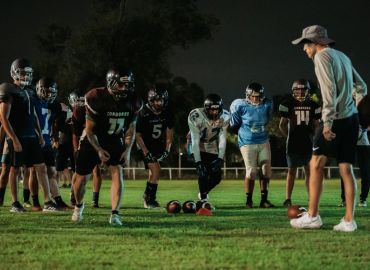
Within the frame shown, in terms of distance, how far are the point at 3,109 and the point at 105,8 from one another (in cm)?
3755

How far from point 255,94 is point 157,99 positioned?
2.01 meters

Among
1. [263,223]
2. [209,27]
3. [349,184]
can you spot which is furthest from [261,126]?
[209,27]

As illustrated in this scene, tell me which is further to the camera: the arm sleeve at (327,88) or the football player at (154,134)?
the football player at (154,134)

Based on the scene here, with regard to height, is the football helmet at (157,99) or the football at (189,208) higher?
the football helmet at (157,99)

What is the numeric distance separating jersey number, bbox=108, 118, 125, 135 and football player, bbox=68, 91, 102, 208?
1328mm

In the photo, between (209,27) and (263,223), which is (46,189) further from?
(209,27)

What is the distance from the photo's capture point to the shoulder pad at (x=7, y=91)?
10758mm

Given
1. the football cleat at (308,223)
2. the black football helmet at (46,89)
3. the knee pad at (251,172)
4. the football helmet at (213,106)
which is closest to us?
the football cleat at (308,223)

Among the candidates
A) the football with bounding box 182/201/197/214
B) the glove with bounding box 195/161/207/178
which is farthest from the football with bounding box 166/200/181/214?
the glove with bounding box 195/161/207/178

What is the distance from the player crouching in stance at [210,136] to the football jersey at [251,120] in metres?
0.48

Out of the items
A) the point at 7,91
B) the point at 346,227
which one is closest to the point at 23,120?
the point at 7,91

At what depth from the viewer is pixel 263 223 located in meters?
8.72

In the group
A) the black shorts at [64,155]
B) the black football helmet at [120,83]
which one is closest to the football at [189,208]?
the black football helmet at [120,83]

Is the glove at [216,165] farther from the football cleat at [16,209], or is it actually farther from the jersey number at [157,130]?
the football cleat at [16,209]
